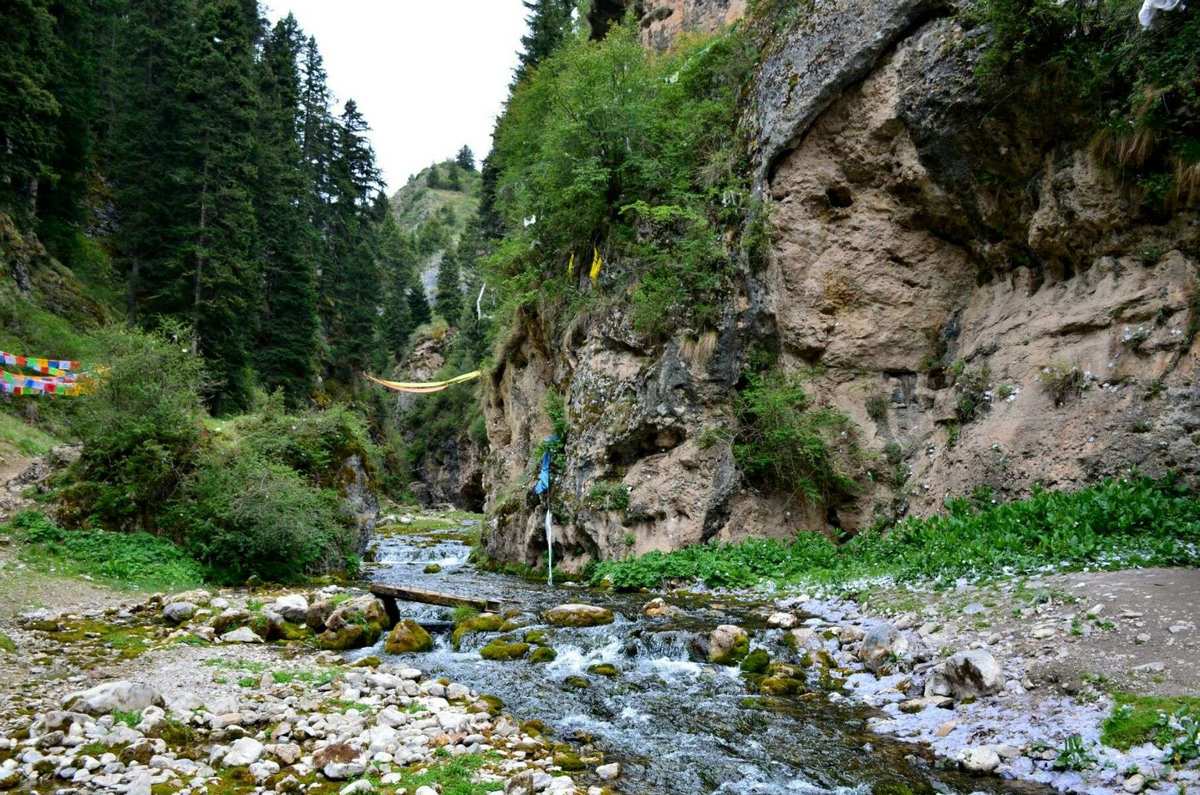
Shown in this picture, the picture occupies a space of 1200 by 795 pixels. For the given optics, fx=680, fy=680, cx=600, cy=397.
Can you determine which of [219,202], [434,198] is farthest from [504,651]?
[434,198]

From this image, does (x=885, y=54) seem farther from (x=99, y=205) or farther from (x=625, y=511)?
(x=99, y=205)

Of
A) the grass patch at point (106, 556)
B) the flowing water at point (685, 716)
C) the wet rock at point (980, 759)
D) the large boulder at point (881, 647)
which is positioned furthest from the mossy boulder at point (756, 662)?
the grass patch at point (106, 556)

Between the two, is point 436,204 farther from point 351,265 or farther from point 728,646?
point 728,646

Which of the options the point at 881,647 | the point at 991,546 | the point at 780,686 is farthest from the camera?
the point at 991,546

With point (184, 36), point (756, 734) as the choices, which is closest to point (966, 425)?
point (756, 734)

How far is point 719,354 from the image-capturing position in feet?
57.0

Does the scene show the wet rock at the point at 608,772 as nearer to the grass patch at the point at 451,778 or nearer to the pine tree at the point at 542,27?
the grass patch at the point at 451,778

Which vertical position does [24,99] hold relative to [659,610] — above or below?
above

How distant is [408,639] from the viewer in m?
10.4

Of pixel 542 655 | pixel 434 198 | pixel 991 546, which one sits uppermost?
pixel 434 198

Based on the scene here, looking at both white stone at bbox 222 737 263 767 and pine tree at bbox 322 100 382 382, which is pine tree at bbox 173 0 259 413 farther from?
white stone at bbox 222 737 263 767

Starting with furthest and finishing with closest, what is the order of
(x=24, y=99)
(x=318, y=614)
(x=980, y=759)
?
(x=24, y=99), (x=318, y=614), (x=980, y=759)

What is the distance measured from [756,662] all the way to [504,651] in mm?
3577

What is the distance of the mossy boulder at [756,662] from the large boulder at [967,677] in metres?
2.03
